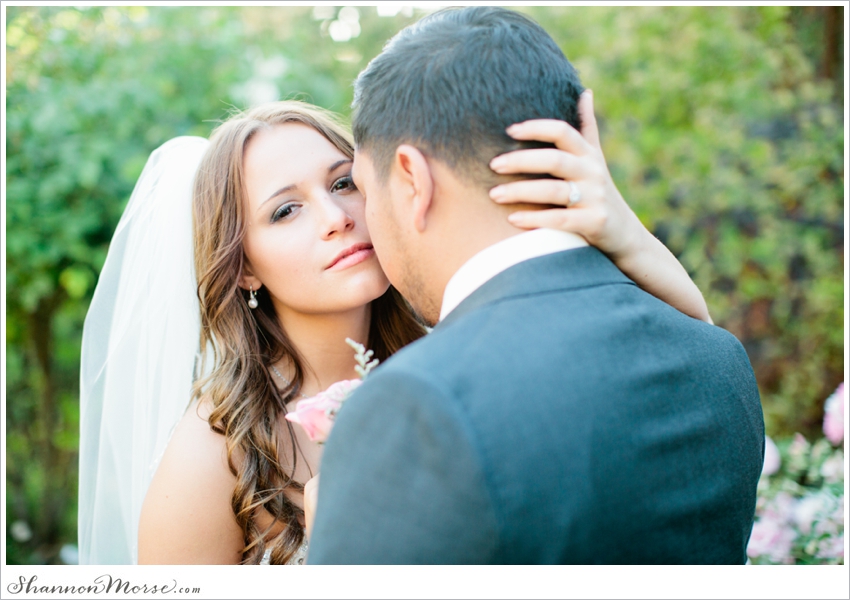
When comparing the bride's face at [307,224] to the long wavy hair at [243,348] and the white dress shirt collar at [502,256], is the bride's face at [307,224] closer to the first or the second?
the long wavy hair at [243,348]

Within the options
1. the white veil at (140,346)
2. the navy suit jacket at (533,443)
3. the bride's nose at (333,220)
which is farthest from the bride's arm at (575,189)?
the white veil at (140,346)

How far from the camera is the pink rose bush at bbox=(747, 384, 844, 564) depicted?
3049 millimetres

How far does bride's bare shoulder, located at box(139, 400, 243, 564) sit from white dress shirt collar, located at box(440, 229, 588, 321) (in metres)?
1.33

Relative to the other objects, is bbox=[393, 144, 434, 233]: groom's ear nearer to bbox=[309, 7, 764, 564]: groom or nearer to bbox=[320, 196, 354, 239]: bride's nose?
bbox=[309, 7, 764, 564]: groom

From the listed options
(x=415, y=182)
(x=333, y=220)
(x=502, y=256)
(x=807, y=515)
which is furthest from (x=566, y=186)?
(x=807, y=515)

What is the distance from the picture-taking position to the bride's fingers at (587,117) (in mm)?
1759

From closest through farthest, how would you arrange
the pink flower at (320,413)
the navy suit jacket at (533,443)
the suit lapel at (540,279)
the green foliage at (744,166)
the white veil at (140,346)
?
the navy suit jacket at (533,443) → the suit lapel at (540,279) → the pink flower at (320,413) → the white veil at (140,346) → the green foliage at (744,166)

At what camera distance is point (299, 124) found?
2666 millimetres

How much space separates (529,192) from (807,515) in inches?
99.6

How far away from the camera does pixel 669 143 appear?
5.94 m

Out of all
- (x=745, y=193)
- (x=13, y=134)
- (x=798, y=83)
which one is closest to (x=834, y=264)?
(x=745, y=193)

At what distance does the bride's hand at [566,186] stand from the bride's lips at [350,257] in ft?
3.23

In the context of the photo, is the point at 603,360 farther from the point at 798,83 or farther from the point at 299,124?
the point at 798,83

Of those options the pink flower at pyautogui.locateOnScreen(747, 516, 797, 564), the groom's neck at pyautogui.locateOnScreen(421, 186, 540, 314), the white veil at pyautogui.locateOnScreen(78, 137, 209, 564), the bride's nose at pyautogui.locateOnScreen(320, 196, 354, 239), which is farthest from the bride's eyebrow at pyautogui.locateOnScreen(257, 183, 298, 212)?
the pink flower at pyautogui.locateOnScreen(747, 516, 797, 564)
